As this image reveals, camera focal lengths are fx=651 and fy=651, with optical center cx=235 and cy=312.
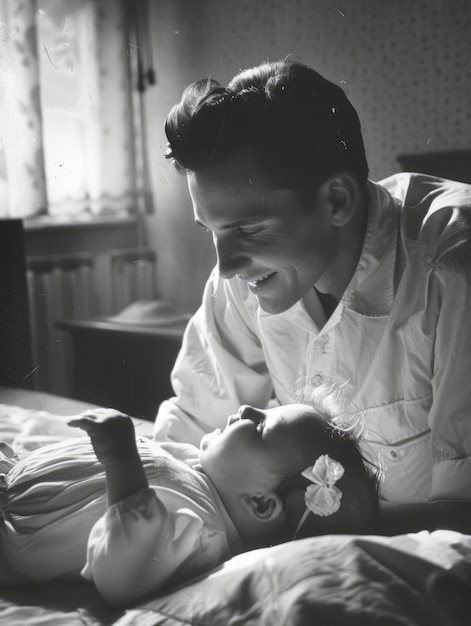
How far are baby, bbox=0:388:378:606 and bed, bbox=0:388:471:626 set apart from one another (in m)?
0.03

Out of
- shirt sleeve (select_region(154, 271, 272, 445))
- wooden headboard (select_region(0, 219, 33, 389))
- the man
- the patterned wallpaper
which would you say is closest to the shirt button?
the man

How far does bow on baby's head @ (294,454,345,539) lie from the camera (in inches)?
28.9

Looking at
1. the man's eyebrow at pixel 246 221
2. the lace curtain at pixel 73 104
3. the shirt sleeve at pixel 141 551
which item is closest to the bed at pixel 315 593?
the shirt sleeve at pixel 141 551

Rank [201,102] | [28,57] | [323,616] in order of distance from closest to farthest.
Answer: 1. [323,616]
2. [201,102]
3. [28,57]

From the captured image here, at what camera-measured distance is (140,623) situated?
2.06 ft

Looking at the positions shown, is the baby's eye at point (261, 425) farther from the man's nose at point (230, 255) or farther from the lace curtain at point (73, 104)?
the lace curtain at point (73, 104)

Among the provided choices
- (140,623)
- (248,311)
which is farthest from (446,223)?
(140,623)

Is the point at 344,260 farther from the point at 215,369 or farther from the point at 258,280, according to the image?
the point at 215,369

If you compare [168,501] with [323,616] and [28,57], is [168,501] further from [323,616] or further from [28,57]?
[28,57]

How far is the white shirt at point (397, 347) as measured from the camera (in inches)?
28.0

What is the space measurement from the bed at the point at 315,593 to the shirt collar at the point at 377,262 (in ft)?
0.91

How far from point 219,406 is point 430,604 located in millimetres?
399

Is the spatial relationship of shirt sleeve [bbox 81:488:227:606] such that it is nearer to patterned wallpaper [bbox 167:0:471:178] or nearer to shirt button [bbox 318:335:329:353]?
shirt button [bbox 318:335:329:353]

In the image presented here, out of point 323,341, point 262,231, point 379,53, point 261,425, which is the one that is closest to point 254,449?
point 261,425
